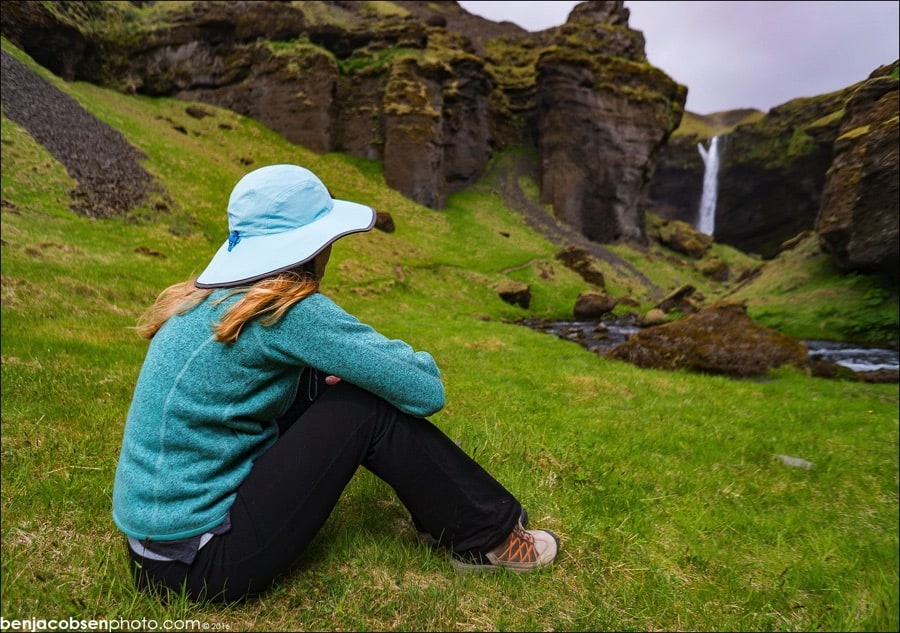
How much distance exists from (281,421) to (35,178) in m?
24.2

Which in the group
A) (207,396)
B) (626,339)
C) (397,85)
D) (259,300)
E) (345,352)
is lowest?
(626,339)

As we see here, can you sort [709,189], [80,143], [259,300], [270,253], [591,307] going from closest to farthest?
[259,300] → [270,253] → [80,143] → [591,307] → [709,189]

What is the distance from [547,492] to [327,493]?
2.40m

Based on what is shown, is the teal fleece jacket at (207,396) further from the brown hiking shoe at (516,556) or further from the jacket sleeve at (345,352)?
the brown hiking shoe at (516,556)

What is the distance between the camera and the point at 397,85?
45.4 m

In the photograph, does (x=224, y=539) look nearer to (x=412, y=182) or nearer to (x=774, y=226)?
(x=412, y=182)

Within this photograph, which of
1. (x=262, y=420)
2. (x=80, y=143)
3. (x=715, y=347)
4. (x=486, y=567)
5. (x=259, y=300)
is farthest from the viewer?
(x=80, y=143)

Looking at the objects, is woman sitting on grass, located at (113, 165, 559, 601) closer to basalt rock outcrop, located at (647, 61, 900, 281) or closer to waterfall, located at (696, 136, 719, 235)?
basalt rock outcrop, located at (647, 61, 900, 281)

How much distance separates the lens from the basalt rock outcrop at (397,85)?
45281mm

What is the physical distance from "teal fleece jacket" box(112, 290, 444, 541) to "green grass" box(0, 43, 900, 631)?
1.76ft

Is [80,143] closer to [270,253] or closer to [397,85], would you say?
[397,85]

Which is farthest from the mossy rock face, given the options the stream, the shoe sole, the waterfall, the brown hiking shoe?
the waterfall

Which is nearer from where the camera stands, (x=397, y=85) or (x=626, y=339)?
(x=626, y=339)

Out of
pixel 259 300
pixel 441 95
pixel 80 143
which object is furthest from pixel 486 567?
pixel 441 95
